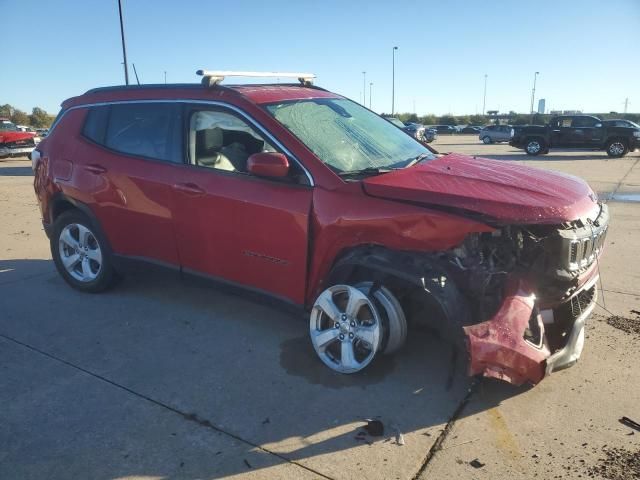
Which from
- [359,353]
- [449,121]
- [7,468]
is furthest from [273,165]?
[449,121]

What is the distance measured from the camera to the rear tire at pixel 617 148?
73.8 feet

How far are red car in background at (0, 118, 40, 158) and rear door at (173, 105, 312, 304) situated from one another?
1977 cm

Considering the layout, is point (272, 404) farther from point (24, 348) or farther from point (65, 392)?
point (24, 348)

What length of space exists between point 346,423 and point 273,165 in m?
1.67

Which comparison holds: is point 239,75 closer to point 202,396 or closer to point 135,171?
point 135,171

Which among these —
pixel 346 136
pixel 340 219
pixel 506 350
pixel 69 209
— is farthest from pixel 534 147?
pixel 506 350

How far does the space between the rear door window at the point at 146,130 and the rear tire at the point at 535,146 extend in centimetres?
2279

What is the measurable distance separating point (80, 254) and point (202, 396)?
8.35 feet

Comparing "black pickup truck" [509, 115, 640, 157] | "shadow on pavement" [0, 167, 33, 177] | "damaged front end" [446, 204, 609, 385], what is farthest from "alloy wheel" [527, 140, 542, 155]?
"damaged front end" [446, 204, 609, 385]

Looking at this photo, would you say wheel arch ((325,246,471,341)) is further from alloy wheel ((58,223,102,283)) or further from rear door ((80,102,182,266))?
alloy wheel ((58,223,102,283))

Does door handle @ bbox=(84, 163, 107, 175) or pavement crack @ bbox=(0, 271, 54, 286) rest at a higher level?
door handle @ bbox=(84, 163, 107, 175)

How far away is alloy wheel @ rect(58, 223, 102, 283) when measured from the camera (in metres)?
5.10

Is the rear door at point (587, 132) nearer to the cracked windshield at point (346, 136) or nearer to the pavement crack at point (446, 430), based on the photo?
the cracked windshield at point (346, 136)

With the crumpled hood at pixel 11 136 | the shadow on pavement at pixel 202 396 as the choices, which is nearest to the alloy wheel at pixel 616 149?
the shadow on pavement at pixel 202 396
